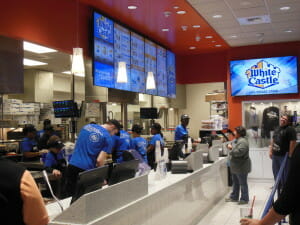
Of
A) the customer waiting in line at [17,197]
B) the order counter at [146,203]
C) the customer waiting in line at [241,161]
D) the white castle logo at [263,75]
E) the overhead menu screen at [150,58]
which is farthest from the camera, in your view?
the white castle logo at [263,75]

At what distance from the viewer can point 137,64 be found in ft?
24.7

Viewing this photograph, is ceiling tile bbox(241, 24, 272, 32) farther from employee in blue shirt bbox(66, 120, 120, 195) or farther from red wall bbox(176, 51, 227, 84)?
employee in blue shirt bbox(66, 120, 120, 195)

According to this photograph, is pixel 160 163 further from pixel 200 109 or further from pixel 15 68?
pixel 200 109

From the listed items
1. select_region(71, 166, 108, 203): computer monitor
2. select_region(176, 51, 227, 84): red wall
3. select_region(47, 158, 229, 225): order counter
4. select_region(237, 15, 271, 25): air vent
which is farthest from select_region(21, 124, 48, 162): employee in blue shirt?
select_region(176, 51, 227, 84): red wall

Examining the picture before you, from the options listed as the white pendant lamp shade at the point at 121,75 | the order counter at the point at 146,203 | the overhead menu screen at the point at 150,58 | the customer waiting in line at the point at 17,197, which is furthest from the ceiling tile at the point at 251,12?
the customer waiting in line at the point at 17,197

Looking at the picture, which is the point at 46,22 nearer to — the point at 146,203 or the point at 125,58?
the point at 125,58

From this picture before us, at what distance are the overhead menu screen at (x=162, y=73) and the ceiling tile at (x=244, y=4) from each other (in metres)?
2.64

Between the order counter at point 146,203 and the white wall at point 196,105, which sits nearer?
the order counter at point 146,203

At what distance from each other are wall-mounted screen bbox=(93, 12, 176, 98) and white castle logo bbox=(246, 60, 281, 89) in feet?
7.27

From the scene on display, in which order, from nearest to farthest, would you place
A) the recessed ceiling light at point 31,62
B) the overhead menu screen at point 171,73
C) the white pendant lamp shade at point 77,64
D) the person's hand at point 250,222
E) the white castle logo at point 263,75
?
the person's hand at point 250,222 → the white pendant lamp shade at point 77,64 → the recessed ceiling light at point 31,62 → the overhead menu screen at point 171,73 → the white castle logo at point 263,75

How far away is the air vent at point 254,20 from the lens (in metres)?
7.26

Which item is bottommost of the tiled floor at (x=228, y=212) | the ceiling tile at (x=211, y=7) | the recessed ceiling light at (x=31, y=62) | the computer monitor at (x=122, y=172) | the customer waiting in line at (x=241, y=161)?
the tiled floor at (x=228, y=212)

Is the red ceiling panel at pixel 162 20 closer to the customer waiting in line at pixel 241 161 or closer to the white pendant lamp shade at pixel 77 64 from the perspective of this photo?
the white pendant lamp shade at pixel 77 64

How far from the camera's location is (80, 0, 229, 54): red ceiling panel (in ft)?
20.5
